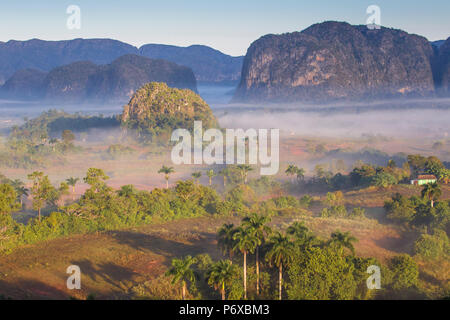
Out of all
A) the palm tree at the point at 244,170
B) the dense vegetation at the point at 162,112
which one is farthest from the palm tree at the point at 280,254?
the dense vegetation at the point at 162,112

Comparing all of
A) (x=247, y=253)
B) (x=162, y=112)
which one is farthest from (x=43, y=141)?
(x=247, y=253)

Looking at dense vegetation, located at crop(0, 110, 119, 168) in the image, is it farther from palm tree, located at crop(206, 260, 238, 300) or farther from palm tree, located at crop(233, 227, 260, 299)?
palm tree, located at crop(206, 260, 238, 300)

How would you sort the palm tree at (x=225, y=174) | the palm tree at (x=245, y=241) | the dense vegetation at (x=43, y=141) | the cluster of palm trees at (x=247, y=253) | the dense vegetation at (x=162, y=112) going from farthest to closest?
the dense vegetation at (x=162, y=112), the dense vegetation at (x=43, y=141), the palm tree at (x=225, y=174), the palm tree at (x=245, y=241), the cluster of palm trees at (x=247, y=253)

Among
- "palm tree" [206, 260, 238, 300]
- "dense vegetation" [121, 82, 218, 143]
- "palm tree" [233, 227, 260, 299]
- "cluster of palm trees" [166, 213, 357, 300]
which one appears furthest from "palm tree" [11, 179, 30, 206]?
"dense vegetation" [121, 82, 218, 143]

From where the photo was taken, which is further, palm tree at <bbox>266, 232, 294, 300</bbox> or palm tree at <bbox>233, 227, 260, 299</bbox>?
palm tree at <bbox>233, 227, 260, 299</bbox>

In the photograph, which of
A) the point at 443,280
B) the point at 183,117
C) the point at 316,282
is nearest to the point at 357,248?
the point at 443,280

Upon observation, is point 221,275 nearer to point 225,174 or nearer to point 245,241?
point 245,241

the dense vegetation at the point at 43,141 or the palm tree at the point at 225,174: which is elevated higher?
the dense vegetation at the point at 43,141

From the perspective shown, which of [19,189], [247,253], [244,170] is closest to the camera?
[247,253]

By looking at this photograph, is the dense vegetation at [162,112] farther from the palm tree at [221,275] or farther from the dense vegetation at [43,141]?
the palm tree at [221,275]

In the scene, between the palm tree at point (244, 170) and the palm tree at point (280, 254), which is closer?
the palm tree at point (280, 254)

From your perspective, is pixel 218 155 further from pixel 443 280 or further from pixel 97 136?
pixel 443 280
